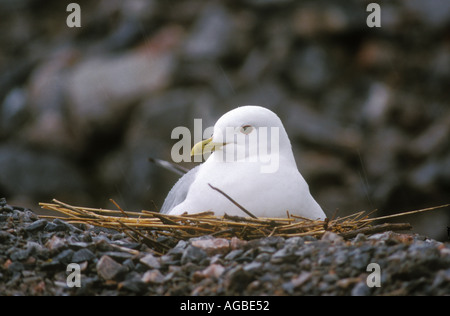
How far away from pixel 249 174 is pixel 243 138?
0.87 feet

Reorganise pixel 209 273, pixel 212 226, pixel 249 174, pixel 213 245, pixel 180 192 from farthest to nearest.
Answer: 1. pixel 180 192
2. pixel 249 174
3. pixel 212 226
4. pixel 213 245
5. pixel 209 273

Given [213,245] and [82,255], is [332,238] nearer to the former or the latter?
[213,245]

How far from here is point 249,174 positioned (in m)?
3.54

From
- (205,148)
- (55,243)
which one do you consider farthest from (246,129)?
(55,243)

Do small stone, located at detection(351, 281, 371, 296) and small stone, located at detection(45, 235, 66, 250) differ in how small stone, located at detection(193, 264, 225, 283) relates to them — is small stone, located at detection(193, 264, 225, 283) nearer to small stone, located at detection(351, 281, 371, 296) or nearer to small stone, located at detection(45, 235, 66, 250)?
small stone, located at detection(351, 281, 371, 296)

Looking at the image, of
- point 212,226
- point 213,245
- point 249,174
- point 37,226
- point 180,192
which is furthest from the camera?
point 180,192

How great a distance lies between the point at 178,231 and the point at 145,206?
8.24 m

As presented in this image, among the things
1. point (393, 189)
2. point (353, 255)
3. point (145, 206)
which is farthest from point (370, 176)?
point (353, 255)

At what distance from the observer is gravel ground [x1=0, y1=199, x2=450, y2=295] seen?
2510 mm

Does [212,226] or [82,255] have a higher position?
[212,226]

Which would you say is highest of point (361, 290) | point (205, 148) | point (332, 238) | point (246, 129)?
point (246, 129)

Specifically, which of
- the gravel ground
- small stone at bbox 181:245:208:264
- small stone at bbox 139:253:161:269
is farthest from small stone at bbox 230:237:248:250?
small stone at bbox 139:253:161:269

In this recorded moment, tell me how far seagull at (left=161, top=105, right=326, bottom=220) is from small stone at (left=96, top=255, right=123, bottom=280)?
2.82 feet
